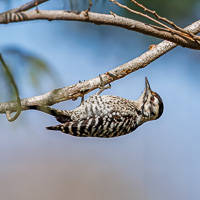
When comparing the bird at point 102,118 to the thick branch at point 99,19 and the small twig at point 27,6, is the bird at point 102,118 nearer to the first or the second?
the thick branch at point 99,19

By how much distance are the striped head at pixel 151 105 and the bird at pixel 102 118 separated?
0.01 m

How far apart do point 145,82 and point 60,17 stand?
261 centimetres

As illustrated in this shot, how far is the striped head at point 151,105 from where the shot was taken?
13.6ft

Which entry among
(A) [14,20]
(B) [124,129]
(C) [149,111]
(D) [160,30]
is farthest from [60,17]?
(C) [149,111]

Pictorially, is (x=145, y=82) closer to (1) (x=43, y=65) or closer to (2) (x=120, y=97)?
(2) (x=120, y=97)

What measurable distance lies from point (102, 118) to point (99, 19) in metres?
1.87

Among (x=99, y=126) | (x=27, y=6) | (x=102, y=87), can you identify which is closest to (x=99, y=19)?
(x=27, y=6)

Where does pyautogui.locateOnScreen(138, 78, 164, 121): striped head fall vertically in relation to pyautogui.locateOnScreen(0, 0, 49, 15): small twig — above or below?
below

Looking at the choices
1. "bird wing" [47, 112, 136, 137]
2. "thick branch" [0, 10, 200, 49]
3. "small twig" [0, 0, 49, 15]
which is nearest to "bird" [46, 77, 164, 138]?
"bird wing" [47, 112, 136, 137]

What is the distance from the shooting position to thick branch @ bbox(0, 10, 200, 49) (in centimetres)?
153

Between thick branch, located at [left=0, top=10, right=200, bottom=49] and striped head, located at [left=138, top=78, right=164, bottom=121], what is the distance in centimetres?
166

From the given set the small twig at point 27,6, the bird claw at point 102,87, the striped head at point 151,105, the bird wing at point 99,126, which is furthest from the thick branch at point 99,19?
the striped head at point 151,105

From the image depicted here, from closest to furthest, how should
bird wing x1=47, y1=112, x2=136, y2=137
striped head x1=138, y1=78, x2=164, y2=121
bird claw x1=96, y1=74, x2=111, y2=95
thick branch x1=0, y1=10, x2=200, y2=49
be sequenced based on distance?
thick branch x1=0, y1=10, x2=200, y2=49, bird claw x1=96, y1=74, x2=111, y2=95, bird wing x1=47, y1=112, x2=136, y2=137, striped head x1=138, y1=78, x2=164, y2=121

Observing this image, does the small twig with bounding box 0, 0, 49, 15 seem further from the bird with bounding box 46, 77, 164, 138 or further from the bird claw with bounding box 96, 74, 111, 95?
the bird with bounding box 46, 77, 164, 138
